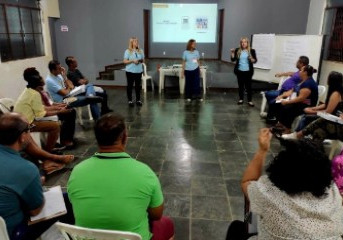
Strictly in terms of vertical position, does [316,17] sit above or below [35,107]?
above

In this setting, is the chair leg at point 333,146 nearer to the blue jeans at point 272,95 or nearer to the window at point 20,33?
the blue jeans at point 272,95

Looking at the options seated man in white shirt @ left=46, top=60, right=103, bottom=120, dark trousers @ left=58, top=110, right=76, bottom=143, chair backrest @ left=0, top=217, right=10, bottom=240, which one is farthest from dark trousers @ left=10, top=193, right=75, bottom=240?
seated man in white shirt @ left=46, top=60, right=103, bottom=120

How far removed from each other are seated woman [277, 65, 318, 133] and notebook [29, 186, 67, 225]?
132 inches

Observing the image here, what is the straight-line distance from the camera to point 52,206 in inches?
66.2

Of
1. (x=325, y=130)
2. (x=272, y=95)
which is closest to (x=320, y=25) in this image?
(x=272, y=95)

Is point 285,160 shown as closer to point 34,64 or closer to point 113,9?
point 34,64

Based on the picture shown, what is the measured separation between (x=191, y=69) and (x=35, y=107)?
12.1 feet

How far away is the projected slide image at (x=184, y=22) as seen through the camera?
9070mm

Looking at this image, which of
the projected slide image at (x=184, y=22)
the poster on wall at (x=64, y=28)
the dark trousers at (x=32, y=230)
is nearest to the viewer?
the dark trousers at (x=32, y=230)

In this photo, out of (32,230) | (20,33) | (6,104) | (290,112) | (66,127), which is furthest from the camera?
(20,33)

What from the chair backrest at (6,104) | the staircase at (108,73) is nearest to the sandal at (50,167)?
the chair backrest at (6,104)

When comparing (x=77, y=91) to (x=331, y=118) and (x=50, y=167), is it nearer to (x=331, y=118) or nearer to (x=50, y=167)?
(x=50, y=167)

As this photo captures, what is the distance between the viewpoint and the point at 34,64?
6691mm

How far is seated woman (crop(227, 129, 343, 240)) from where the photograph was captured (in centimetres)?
109
